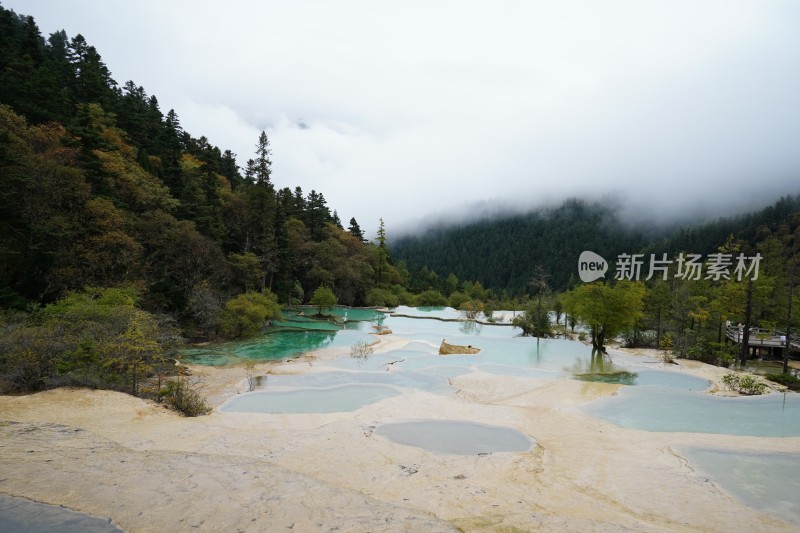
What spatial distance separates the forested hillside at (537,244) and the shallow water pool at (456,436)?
81.3 m

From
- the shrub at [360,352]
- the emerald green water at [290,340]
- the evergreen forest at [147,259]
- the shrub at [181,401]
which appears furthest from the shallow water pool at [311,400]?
the emerald green water at [290,340]

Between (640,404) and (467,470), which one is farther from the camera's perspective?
(640,404)

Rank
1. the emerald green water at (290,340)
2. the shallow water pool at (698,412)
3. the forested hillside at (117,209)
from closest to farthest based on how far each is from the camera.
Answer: the shallow water pool at (698,412), the forested hillside at (117,209), the emerald green water at (290,340)

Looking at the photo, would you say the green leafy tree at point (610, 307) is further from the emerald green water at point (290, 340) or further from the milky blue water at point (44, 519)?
the milky blue water at point (44, 519)

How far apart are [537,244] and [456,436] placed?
121924mm

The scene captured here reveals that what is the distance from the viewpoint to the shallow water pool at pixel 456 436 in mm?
8336

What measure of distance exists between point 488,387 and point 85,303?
47.5 feet

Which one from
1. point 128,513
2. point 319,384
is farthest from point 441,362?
point 128,513

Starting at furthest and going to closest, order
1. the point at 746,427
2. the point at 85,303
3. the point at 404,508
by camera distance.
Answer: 1. the point at 85,303
2. the point at 746,427
3. the point at 404,508

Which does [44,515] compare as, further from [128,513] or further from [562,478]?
[562,478]

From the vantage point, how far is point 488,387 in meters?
14.0

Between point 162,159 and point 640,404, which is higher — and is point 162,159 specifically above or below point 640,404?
above

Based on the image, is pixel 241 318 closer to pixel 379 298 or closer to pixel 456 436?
pixel 456 436

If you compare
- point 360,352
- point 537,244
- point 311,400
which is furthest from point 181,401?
point 537,244
